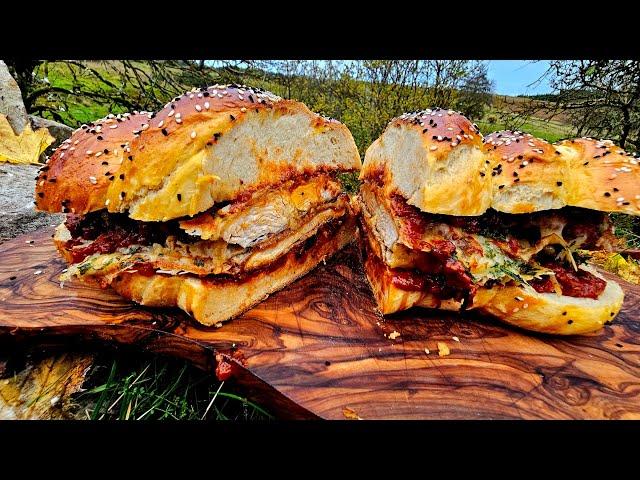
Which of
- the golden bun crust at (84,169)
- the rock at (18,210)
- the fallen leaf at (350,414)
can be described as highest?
the golden bun crust at (84,169)

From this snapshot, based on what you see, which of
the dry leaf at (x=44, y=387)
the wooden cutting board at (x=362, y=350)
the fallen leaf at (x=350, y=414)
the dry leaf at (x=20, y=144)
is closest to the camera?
the fallen leaf at (x=350, y=414)

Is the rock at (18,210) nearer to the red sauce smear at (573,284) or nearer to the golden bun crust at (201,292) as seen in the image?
the golden bun crust at (201,292)

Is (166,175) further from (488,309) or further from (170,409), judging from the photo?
(488,309)

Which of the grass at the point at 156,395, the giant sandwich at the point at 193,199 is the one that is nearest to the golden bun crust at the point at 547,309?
the giant sandwich at the point at 193,199

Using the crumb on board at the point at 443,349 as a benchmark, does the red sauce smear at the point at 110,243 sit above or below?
above
